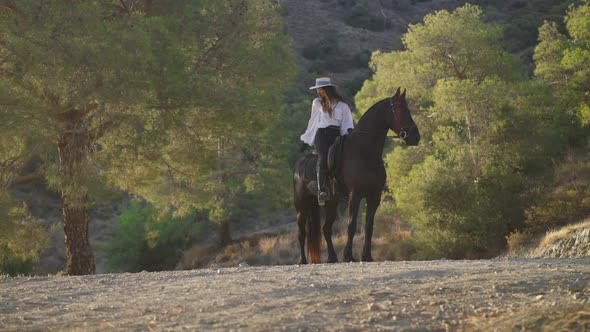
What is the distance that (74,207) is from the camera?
16938mm

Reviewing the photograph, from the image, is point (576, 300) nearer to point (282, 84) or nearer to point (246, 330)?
point (246, 330)

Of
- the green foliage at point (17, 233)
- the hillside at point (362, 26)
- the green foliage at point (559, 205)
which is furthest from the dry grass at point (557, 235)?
the hillside at point (362, 26)

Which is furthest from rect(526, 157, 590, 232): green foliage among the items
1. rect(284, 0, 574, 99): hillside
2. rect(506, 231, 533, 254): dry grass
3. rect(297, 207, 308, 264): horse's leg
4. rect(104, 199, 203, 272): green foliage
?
rect(284, 0, 574, 99): hillside

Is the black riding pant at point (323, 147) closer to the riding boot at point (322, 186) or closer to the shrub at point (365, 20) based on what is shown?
the riding boot at point (322, 186)

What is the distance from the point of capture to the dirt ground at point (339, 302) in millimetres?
5582

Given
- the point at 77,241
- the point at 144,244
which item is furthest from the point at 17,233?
the point at 144,244

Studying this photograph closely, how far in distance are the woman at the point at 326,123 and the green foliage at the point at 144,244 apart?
98.4ft

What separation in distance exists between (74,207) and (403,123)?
8541 mm

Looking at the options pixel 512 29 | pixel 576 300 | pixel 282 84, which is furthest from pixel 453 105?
pixel 512 29

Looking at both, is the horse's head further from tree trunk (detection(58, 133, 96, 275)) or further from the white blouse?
tree trunk (detection(58, 133, 96, 275))

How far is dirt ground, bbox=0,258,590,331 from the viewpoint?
5582mm

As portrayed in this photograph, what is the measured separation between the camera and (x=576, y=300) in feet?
18.9

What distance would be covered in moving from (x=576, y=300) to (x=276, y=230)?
3794cm

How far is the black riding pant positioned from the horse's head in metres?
1.08
